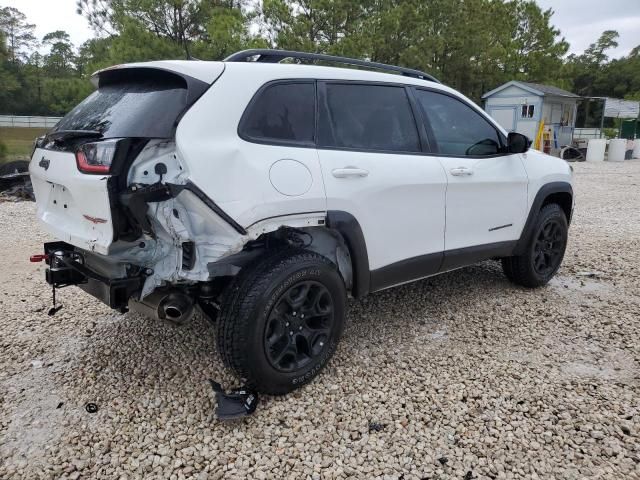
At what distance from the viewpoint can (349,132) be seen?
3.15 m

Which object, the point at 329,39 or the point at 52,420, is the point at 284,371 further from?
the point at 329,39

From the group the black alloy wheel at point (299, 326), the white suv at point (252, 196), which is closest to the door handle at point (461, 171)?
the white suv at point (252, 196)

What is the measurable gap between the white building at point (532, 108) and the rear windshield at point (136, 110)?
2127cm

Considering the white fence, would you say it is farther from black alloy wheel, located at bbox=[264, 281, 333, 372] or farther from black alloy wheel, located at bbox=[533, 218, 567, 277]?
black alloy wheel, located at bbox=[264, 281, 333, 372]

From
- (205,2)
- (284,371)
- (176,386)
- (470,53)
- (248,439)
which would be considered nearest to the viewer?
(248,439)

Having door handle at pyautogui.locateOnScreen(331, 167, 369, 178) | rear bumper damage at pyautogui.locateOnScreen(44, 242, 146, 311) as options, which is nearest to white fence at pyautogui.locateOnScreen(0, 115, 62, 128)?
rear bumper damage at pyautogui.locateOnScreen(44, 242, 146, 311)

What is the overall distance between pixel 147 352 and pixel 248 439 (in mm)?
1249

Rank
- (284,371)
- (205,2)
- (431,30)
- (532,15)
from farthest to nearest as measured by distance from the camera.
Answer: (532,15)
(431,30)
(205,2)
(284,371)

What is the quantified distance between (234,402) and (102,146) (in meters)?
1.51

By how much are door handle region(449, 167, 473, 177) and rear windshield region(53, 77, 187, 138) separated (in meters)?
1.96

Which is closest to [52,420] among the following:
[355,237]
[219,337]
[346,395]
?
[219,337]

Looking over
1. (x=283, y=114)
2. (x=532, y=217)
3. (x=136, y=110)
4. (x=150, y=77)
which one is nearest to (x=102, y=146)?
(x=136, y=110)

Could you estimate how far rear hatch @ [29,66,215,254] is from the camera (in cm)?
247

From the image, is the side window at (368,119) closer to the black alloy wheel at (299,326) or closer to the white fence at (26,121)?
the black alloy wheel at (299,326)
